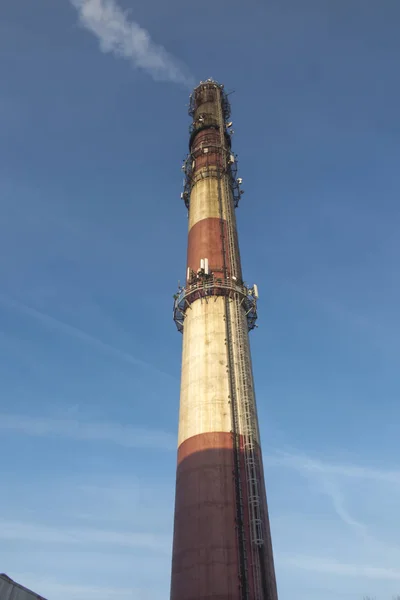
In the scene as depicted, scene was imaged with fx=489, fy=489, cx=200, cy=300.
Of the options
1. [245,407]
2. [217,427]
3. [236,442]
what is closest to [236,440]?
[236,442]

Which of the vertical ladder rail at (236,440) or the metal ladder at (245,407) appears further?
the metal ladder at (245,407)

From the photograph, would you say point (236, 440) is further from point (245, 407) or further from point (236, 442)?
point (245, 407)

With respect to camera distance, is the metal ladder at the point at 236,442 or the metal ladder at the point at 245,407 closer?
the metal ladder at the point at 236,442

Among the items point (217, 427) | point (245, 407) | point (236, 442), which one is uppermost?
point (245, 407)

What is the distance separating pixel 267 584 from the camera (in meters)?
30.4

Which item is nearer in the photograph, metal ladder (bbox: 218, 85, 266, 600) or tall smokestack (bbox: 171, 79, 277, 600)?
tall smokestack (bbox: 171, 79, 277, 600)

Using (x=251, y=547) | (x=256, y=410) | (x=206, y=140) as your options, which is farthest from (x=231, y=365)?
(x=206, y=140)

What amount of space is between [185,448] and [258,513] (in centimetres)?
695

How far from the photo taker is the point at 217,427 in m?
35.2

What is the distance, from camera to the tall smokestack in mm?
30297

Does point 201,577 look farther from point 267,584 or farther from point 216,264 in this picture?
point 216,264

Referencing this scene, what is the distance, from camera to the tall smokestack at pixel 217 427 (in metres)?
30.3

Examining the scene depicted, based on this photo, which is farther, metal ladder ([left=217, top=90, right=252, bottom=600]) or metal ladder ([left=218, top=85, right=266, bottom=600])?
metal ladder ([left=218, top=85, right=266, bottom=600])

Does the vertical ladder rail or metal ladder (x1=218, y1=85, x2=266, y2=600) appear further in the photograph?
metal ladder (x1=218, y1=85, x2=266, y2=600)
